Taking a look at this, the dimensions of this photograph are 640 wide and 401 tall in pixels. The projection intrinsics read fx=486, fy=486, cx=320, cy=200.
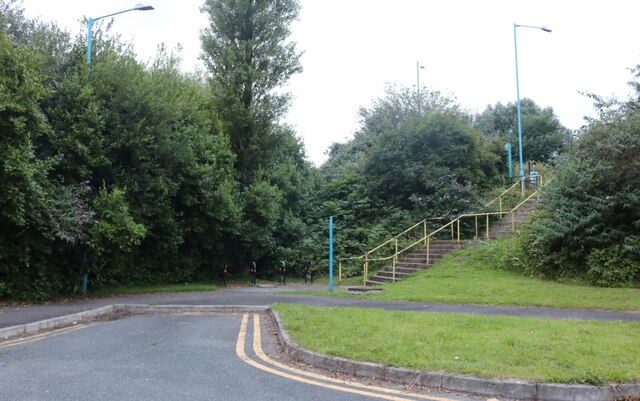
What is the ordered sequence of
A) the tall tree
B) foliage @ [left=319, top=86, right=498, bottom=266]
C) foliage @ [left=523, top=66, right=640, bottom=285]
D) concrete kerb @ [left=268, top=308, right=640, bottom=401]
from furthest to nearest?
foliage @ [left=319, top=86, right=498, bottom=266] → the tall tree → foliage @ [left=523, top=66, right=640, bottom=285] → concrete kerb @ [left=268, top=308, right=640, bottom=401]

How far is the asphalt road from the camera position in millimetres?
5230

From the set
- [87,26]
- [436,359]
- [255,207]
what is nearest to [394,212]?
[255,207]

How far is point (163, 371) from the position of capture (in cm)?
624

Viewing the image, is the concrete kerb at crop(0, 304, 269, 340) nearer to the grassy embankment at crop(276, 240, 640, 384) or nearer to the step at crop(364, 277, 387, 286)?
the grassy embankment at crop(276, 240, 640, 384)

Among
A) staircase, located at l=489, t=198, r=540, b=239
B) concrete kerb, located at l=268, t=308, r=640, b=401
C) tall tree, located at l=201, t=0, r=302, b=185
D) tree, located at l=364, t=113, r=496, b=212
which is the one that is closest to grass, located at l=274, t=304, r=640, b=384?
concrete kerb, located at l=268, t=308, r=640, b=401

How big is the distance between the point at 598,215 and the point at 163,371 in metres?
13.8

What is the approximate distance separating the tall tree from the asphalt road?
1467 centimetres

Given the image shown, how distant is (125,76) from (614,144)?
51.6 feet

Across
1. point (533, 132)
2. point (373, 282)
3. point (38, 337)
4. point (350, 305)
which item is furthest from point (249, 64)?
point (533, 132)

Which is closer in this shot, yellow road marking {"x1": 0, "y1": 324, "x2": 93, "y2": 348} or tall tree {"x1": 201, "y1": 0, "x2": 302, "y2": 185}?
yellow road marking {"x1": 0, "y1": 324, "x2": 93, "y2": 348}

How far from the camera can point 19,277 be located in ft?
44.0

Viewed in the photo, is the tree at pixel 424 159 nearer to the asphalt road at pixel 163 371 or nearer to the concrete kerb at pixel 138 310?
the concrete kerb at pixel 138 310

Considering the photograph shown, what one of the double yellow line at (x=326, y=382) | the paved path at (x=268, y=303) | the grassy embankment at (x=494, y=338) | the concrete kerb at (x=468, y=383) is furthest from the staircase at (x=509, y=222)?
the double yellow line at (x=326, y=382)

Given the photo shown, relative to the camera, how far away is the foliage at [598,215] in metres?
14.3
